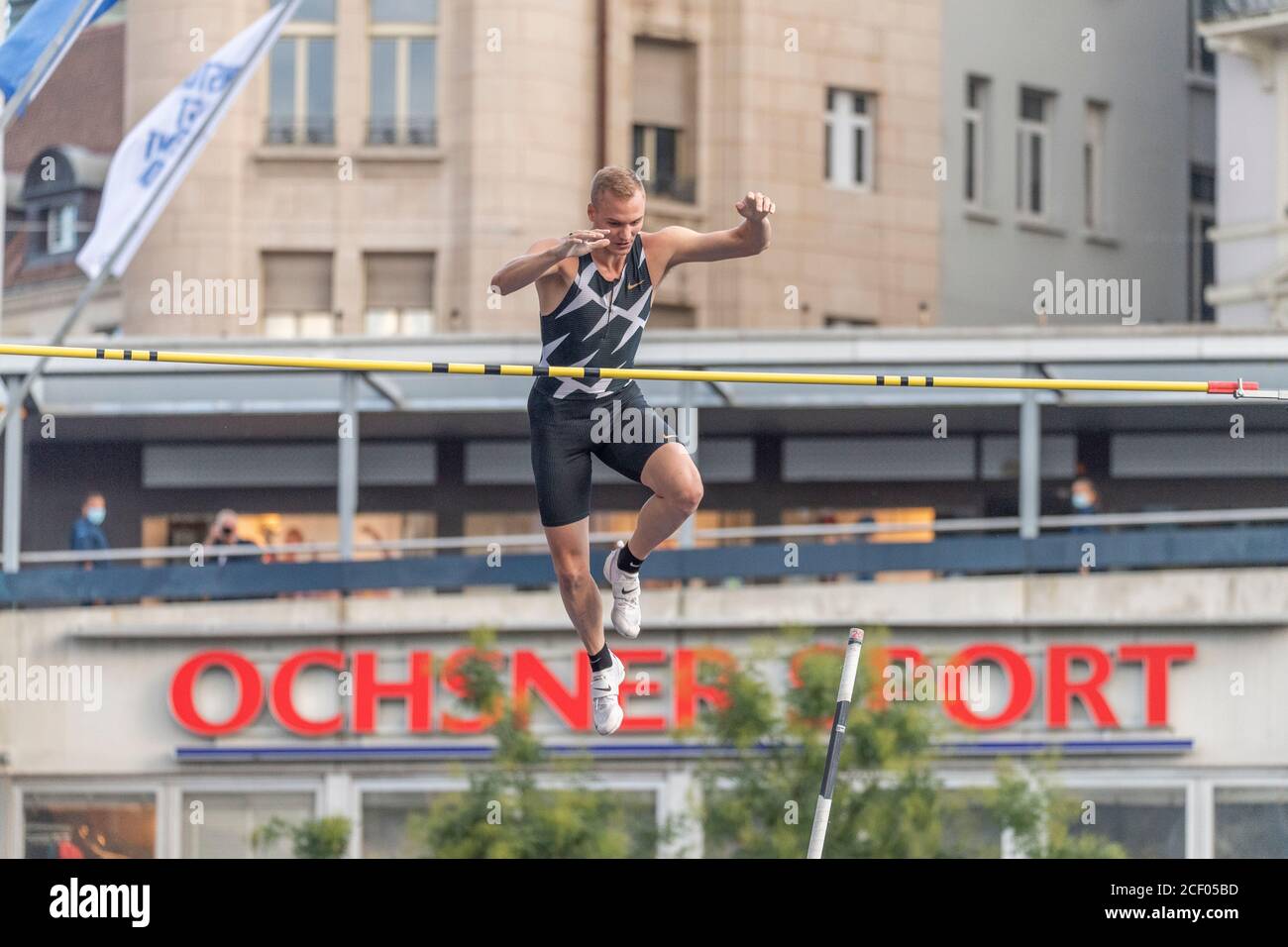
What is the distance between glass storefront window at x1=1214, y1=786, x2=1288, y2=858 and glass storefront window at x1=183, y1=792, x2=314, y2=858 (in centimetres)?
962

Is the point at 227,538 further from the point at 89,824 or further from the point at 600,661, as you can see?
the point at 600,661

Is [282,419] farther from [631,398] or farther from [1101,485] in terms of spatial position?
[631,398]

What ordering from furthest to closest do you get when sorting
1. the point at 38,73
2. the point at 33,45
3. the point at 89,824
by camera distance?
the point at 89,824, the point at 33,45, the point at 38,73

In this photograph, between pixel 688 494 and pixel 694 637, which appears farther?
pixel 694 637

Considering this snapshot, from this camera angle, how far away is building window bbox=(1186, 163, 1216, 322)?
138 ft

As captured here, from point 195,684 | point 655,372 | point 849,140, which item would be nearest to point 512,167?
point 849,140

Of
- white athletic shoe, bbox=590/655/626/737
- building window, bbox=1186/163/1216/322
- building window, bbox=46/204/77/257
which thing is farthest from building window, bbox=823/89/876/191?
white athletic shoe, bbox=590/655/626/737

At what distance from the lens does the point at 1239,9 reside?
38500mm

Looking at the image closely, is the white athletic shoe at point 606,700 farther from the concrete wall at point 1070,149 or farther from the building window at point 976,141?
the building window at point 976,141

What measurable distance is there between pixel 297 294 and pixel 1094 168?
12.7 metres

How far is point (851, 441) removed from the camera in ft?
111

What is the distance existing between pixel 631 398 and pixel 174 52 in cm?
2362
